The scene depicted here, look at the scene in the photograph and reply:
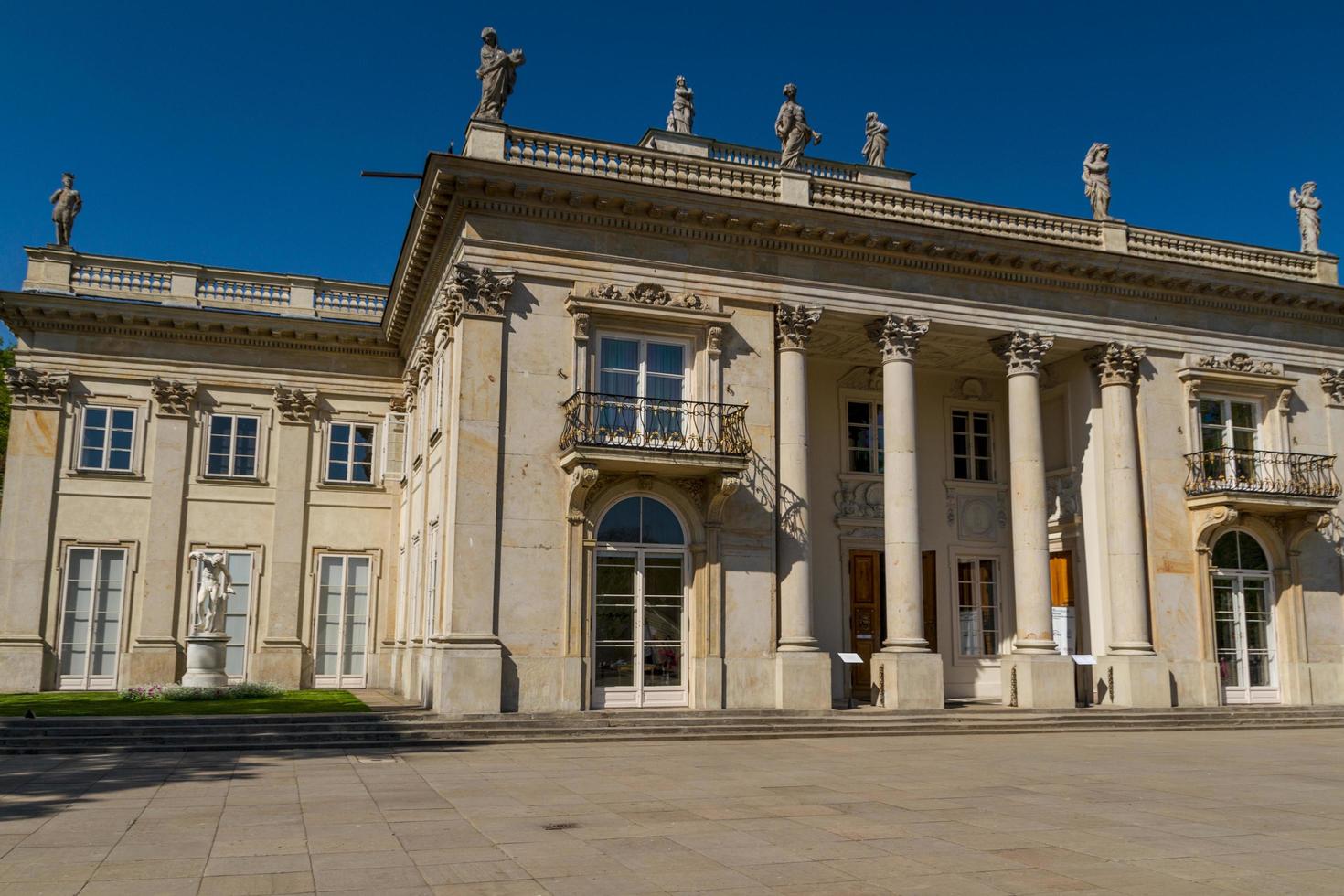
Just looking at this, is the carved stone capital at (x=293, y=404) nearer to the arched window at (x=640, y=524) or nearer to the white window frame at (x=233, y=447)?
the white window frame at (x=233, y=447)

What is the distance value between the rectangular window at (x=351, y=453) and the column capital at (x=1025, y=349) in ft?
47.9

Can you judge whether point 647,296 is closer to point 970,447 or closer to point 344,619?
point 970,447

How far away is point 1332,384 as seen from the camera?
78.1ft

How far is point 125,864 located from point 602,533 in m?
11.6

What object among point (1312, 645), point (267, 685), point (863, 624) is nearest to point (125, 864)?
point (267, 685)

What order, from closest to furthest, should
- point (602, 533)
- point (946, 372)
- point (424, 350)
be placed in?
point (602, 533) < point (424, 350) < point (946, 372)

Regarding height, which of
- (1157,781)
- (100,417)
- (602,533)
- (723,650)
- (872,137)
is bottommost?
(1157,781)

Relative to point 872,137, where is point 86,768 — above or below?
below

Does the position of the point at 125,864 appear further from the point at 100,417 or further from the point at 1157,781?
the point at 100,417

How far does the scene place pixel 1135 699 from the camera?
20688mm

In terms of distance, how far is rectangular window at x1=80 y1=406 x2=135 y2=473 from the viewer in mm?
24469

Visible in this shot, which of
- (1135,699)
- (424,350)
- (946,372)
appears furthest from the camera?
(946,372)

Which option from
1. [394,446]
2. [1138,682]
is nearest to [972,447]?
[1138,682]

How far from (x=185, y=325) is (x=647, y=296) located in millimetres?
11985
